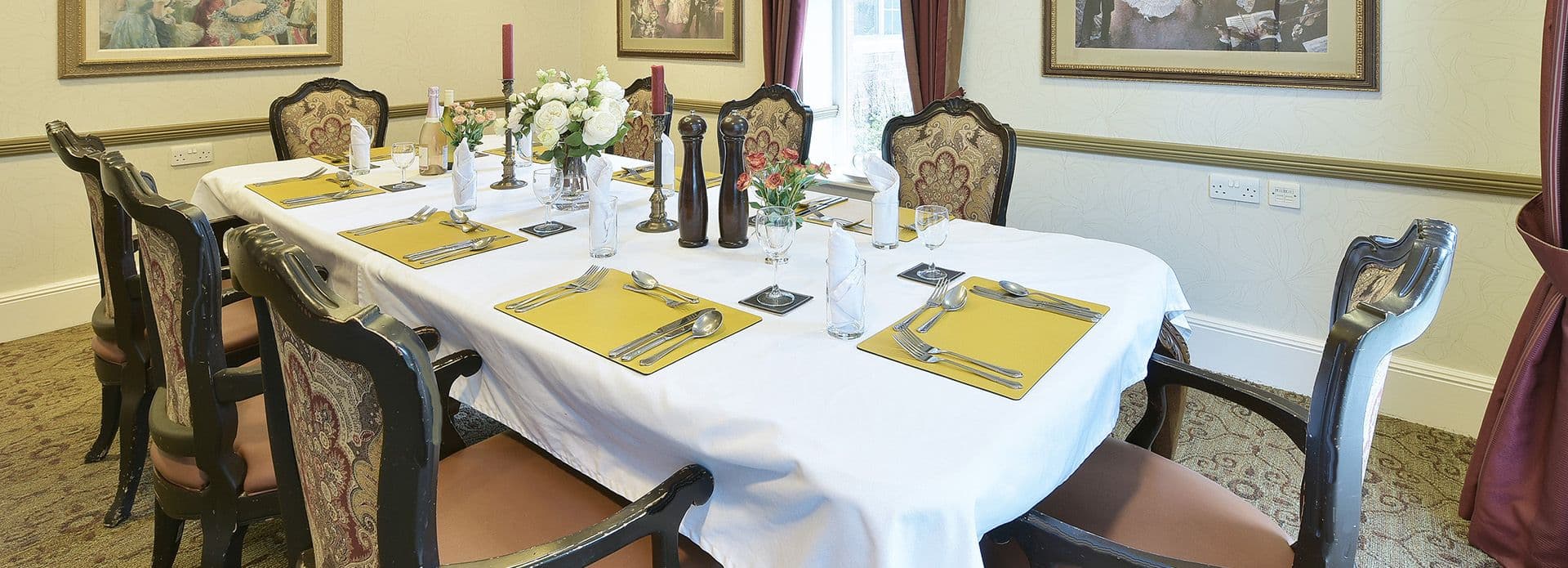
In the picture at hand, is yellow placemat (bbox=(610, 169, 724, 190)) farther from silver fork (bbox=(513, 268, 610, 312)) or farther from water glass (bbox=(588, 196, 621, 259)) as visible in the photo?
silver fork (bbox=(513, 268, 610, 312))

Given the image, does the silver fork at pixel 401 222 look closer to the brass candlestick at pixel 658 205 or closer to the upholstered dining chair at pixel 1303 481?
→ the brass candlestick at pixel 658 205

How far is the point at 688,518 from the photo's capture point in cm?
→ 136

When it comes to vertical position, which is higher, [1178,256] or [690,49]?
[690,49]

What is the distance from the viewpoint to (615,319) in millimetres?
1668

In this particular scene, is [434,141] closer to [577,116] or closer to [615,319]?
[577,116]

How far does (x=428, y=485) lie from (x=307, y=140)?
10.5ft

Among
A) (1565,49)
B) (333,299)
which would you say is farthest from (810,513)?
(1565,49)

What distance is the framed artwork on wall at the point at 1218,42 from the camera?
2.85 metres

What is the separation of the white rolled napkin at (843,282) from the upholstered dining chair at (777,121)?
5.93ft

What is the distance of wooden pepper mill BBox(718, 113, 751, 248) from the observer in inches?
83.3

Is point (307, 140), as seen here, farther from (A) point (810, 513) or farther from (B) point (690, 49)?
(A) point (810, 513)

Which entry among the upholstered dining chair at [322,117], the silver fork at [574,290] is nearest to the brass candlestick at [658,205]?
the silver fork at [574,290]

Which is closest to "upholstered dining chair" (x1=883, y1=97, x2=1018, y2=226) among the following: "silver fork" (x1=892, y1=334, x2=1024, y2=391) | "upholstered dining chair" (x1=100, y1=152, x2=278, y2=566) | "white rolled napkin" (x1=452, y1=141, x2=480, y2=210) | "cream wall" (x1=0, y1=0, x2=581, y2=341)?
"white rolled napkin" (x1=452, y1=141, x2=480, y2=210)

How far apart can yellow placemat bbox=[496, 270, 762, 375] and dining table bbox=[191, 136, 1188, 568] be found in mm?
24
